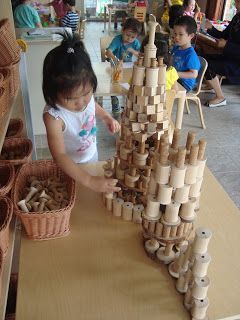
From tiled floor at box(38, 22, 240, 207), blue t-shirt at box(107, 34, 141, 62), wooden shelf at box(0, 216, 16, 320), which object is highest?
blue t-shirt at box(107, 34, 141, 62)

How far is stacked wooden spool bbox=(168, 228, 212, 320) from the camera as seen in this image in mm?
693

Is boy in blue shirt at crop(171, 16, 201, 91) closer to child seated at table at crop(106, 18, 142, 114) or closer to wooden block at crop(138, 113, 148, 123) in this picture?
child seated at table at crop(106, 18, 142, 114)

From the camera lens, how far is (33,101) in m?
2.74

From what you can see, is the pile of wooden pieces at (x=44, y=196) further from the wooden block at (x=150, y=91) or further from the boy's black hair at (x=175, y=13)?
the boy's black hair at (x=175, y=13)

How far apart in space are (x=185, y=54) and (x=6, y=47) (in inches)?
79.2

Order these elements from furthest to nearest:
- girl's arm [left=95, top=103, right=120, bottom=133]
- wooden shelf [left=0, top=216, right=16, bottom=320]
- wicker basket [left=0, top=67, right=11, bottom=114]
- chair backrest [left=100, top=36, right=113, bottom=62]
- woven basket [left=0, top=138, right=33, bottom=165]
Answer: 1. chair backrest [left=100, top=36, right=113, bottom=62]
2. woven basket [left=0, top=138, right=33, bottom=165]
3. girl's arm [left=95, top=103, right=120, bottom=133]
4. wicker basket [left=0, top=67, right=11, bottom=114]
5. wooden shelf [left=0, top=216, right=16, bottom=320]

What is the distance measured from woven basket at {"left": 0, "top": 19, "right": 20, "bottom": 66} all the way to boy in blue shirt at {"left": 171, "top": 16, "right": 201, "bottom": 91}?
1.80 meters

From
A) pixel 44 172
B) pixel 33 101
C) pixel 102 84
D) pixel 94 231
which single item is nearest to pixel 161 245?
pixel 94 231

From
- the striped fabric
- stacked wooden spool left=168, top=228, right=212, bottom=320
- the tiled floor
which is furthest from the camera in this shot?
the striped fabric

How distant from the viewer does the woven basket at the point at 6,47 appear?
47.9 inches

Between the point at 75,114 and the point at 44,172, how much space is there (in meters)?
0.24

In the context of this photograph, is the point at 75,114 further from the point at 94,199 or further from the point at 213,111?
the point at 213,111

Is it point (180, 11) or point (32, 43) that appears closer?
point (32, 43)

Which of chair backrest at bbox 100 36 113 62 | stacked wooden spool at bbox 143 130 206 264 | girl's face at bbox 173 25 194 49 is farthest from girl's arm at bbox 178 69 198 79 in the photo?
stacked wooden spool at bbox 143 130 206 264
